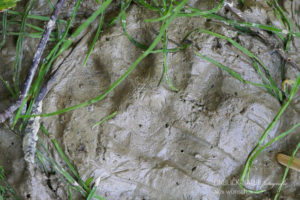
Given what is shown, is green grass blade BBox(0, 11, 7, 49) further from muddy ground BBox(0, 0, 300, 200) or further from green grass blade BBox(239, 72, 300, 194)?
green grass blade BBox(239, 72, 300, 194)

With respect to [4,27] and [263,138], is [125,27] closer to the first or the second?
[4,27]

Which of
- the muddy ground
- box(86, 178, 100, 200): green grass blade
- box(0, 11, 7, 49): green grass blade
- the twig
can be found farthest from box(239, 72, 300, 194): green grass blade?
box(0, 11, 7, 49): green grass blade

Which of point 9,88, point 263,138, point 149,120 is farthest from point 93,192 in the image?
point 263,138

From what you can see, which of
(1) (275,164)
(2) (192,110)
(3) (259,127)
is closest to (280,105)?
(3) (259,127)

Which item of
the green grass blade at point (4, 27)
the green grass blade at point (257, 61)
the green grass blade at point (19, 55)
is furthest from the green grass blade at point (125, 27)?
the green grass blade at point (4, 27)

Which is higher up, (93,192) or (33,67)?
(33,67)

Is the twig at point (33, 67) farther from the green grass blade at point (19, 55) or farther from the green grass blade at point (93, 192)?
the green grass blade at point (93, 192)

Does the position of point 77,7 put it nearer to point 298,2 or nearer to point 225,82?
point 225,82

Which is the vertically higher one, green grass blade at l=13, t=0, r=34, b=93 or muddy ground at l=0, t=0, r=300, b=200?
green grass blade at l=13, t=0, r=34, b=93
